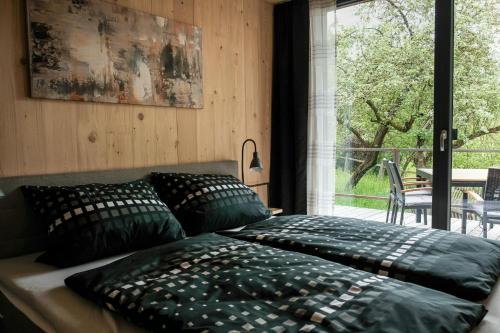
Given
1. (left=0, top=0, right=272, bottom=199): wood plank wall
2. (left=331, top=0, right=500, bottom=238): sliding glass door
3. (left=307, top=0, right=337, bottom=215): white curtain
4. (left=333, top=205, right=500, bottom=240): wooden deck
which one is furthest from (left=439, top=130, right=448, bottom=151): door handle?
(left=0, top=0, right=272, bottom=199): wood plank wall

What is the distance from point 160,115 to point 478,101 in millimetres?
2188

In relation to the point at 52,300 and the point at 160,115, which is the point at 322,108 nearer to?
the point at 160,115

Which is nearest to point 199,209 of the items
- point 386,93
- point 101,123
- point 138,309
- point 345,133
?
point 101,123

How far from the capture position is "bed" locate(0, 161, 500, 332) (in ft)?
3.48

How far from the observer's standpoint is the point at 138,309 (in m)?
1.11

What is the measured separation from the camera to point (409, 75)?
305cm

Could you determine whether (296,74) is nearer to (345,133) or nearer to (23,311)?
(345,133)

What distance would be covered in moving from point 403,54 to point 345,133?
30.8 inches

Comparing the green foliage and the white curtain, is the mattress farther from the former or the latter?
the white curtain

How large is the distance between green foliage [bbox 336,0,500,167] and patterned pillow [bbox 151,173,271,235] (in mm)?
1342

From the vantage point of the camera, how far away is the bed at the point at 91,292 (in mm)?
1062

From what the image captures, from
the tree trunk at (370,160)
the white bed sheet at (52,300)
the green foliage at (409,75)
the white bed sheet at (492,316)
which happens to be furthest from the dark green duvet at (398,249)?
the tree trunk at (370,160)

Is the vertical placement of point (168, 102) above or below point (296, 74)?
below

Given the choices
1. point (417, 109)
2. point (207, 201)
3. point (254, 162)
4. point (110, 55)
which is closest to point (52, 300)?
point (207, 201)
